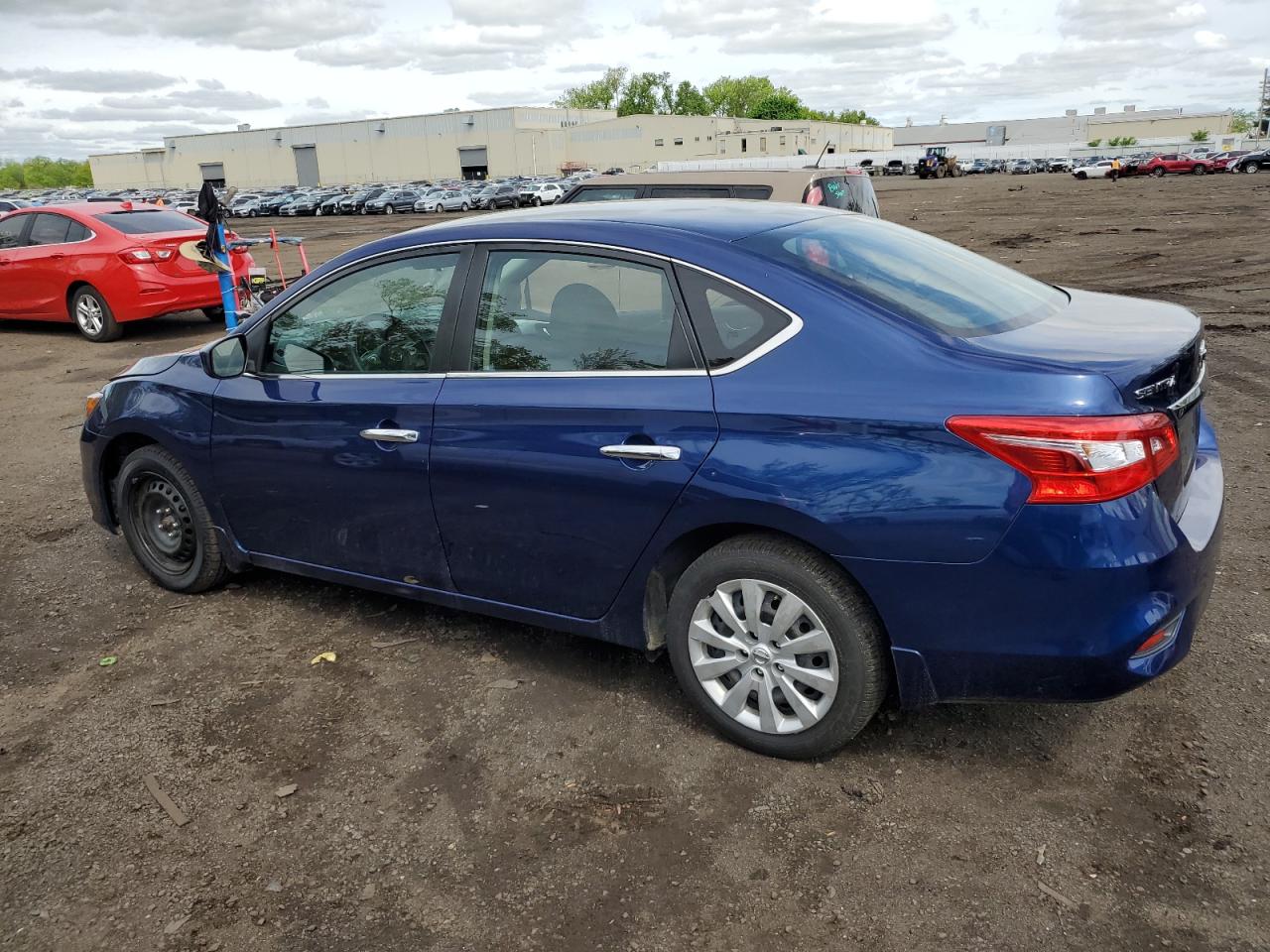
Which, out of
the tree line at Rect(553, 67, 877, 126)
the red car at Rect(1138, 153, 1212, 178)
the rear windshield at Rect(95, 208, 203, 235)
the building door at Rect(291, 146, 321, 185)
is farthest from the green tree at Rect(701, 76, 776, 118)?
the rear windshield at Rect(95, 208, 203, 235)

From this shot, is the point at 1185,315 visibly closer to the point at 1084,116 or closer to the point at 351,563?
the point at 351,563

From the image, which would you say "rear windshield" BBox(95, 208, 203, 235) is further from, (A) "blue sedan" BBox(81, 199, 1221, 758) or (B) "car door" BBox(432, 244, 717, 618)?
(B) "car door" BBox(432, 244, 717, 618)

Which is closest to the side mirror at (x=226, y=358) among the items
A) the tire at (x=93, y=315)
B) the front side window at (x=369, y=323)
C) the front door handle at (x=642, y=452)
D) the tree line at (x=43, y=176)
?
the front side window at (x=369, y=323)

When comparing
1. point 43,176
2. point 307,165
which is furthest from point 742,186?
point 43,176

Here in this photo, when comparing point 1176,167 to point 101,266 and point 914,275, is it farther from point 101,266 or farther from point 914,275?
point 914,275

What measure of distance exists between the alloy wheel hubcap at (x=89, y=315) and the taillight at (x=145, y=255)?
2.68 feet

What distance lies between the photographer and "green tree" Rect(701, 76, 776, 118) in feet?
489

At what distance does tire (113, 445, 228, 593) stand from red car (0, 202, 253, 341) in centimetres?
788

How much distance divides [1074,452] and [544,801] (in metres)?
1.85

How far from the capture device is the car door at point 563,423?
10.6ft

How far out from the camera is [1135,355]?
290 cm

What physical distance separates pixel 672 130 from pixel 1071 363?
107 m

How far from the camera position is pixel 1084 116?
512 ft

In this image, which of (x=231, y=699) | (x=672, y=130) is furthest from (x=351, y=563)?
(x=672, y=130)
